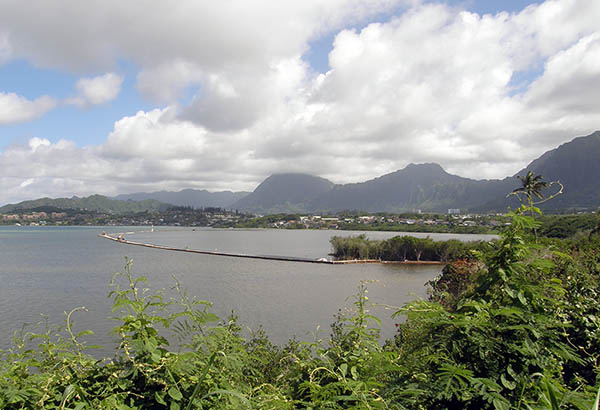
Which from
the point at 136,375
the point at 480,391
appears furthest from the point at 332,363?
the point at 136,375

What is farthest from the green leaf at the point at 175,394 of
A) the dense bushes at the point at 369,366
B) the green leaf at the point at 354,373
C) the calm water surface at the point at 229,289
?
the calm water surface at the point at 229,289

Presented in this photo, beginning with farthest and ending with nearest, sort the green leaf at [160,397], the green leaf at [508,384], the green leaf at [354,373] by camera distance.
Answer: the green leaf at [354,373]
the green leaf at [508,384]
the green leaf at [160,397]

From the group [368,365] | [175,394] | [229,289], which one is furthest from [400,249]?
[175,394]

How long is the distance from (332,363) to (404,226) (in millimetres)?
157653

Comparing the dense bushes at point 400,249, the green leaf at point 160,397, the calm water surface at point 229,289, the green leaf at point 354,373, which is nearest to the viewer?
the green leaf at point 160,397

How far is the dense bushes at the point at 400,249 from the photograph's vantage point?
65.6 m

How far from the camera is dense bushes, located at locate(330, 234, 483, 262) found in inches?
2583

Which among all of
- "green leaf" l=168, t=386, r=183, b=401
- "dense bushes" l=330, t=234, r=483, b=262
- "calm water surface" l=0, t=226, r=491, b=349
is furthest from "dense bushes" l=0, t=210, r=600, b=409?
"dense bushes" l=330, t=234, r=483, b=262

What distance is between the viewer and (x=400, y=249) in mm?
68625

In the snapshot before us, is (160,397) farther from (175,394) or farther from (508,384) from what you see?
(508,384)

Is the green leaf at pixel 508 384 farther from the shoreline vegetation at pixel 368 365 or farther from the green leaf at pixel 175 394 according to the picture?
the green leaf at pixel 175 394

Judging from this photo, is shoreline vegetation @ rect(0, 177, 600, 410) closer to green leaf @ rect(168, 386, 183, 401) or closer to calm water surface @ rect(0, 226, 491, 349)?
green leaf @ rect(168, 386, 183, 401)

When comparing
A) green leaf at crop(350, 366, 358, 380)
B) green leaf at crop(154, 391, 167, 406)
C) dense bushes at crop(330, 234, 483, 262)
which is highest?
green leaf at crop(154, 391, 167, 406)

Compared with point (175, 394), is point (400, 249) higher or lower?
lower
